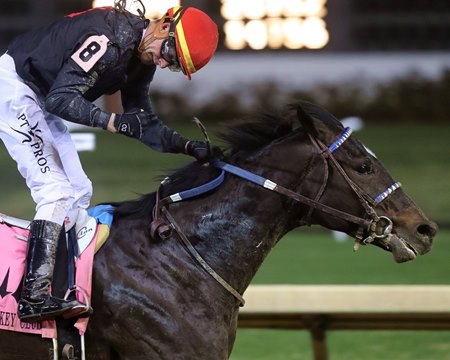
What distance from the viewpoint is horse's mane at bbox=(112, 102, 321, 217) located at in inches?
162

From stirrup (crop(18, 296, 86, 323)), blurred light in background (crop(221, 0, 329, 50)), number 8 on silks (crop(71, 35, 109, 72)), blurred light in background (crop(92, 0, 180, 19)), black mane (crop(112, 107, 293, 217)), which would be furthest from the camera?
blurred light in background (crop(221, 0, 329, 50))

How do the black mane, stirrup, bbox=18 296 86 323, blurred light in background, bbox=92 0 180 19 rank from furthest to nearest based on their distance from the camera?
1. blurred light in background, bbox=92 0 180 19
2. the black mane
3. stirrup, bbox=18 296 86 323

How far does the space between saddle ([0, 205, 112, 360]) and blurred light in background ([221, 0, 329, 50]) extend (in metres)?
8.55

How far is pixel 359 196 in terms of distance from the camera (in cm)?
400

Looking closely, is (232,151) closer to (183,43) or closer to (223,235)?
(223,235)

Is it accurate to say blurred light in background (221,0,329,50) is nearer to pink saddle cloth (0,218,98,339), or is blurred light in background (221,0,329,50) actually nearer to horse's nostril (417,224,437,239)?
horse's nostril (417,224,437,239)

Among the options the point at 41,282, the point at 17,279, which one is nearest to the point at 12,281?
the point at 17,279

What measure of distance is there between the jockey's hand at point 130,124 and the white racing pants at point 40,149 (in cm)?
31

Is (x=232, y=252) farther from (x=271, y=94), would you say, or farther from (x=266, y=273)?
(x=271, y=94)

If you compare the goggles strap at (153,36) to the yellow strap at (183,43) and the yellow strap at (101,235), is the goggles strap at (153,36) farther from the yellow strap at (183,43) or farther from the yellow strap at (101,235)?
the yellow strap at (101,235)

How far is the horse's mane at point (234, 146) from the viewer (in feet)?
13.5

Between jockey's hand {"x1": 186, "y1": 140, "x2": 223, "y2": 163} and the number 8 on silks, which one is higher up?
the number 8 on silks

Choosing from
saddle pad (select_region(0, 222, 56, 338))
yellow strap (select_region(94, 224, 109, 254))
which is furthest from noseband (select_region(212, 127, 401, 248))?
saddle pad (select_region(0, 222, 56, 338))

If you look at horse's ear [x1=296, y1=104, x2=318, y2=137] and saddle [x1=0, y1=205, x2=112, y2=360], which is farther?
horse's ear [x1=296, y1=104, x2=318, y2=137]
